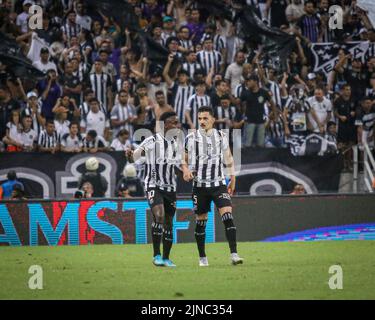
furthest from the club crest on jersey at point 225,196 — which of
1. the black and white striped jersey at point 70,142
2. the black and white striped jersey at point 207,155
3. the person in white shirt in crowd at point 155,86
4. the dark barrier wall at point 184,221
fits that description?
the person in white shirt in crowd at point 155,86

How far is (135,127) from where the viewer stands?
803 inches

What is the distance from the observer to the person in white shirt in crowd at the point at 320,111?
69.1ft

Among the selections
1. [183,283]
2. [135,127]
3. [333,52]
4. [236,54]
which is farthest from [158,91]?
[183,283]

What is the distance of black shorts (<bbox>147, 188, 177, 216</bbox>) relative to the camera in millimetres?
13758

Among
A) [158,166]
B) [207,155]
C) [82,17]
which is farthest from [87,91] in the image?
[207,155]

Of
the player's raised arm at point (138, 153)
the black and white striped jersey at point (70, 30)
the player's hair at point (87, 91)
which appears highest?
the black and white striped jersey at point (70, 30)

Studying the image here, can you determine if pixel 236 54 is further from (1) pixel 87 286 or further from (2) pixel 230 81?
(1) pixel 87 286

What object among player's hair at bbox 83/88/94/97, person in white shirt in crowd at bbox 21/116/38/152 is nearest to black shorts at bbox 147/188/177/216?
person in white shirt in crowd at bbox 21/116/38/152

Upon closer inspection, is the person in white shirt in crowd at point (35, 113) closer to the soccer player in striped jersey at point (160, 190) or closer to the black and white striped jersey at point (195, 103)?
the black and white striped jersey at point (195, 103)

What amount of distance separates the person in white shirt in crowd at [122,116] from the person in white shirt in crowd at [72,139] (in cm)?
92

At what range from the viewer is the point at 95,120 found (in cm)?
2034

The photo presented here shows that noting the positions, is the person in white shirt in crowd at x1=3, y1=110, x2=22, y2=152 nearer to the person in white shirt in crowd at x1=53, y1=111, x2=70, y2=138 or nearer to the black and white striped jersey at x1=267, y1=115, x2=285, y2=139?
the person in white shirt in crowd at x1=53, y1=111, x2=70, y2=138

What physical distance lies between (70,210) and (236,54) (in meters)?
5.80

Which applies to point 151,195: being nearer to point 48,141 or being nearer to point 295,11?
point 48,141
